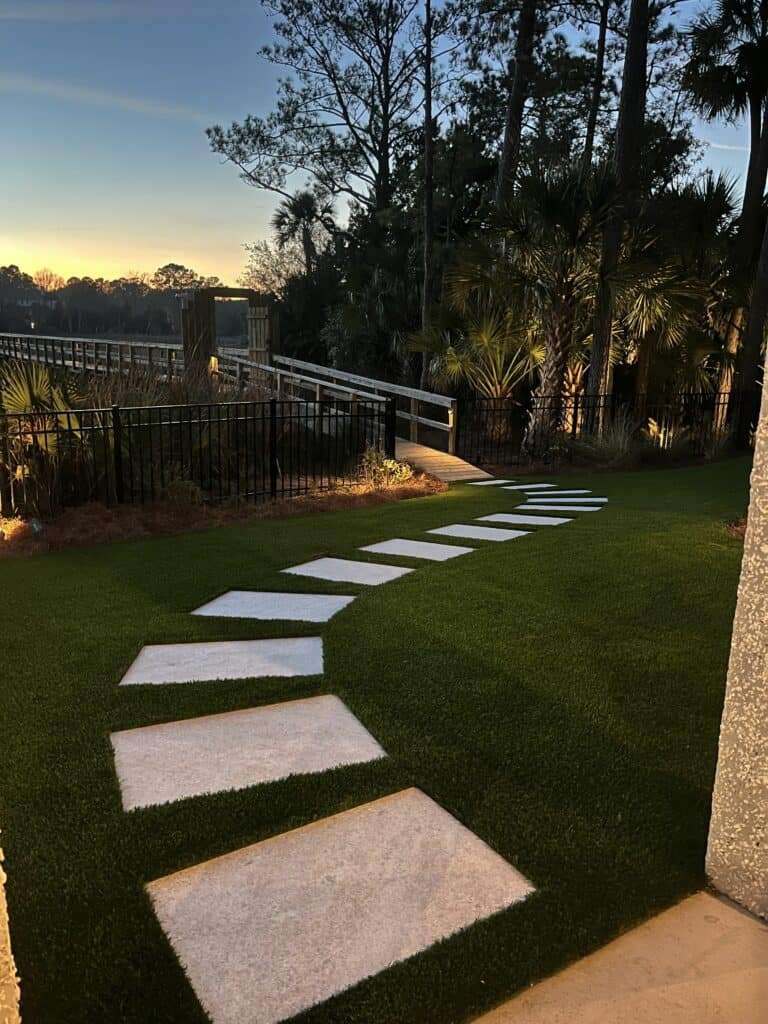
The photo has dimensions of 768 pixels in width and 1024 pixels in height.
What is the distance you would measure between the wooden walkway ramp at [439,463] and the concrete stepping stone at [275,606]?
21.2 feet

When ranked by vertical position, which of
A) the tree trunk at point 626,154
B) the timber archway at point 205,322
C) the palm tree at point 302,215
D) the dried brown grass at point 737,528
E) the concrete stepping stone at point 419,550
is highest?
the palm tree at point 302,215

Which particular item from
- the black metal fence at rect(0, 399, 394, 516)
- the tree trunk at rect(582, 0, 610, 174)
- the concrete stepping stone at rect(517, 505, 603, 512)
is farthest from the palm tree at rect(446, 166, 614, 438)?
the tree trunk at rect(582, 0, 610, 174)

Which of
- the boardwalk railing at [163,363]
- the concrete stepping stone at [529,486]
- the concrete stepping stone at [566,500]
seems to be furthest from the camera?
the boardwalk railing at [163,363]

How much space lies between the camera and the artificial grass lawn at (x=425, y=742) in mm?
1709

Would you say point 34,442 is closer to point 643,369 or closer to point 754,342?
point 643,369

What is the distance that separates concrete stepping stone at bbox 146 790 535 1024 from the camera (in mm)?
1638

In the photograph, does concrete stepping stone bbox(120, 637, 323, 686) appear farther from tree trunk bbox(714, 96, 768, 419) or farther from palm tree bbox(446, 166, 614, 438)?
tree trunk bbox(714, 96, 768, 419)

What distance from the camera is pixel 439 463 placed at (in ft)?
38.5

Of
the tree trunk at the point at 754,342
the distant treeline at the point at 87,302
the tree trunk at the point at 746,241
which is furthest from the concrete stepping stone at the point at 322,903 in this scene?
the distant treeline at the point at 87,302

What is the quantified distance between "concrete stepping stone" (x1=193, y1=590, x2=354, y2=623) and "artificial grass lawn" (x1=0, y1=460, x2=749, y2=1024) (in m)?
0.13

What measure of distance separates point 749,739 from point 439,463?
32.9 feet

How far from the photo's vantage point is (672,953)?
1734 mm

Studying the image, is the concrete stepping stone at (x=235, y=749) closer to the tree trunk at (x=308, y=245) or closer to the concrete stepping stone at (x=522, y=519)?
the concrete stepping stone at (x=522, y=519)

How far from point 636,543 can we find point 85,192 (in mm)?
21515
